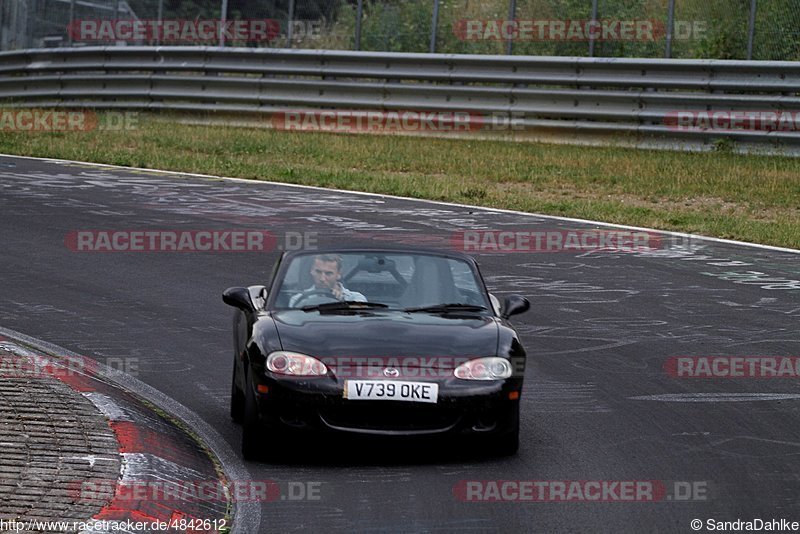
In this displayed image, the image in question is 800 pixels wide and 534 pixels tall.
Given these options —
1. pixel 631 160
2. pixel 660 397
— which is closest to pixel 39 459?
pixel 660 397

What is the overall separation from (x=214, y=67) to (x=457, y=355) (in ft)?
64.5

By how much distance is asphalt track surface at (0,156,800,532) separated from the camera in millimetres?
6895

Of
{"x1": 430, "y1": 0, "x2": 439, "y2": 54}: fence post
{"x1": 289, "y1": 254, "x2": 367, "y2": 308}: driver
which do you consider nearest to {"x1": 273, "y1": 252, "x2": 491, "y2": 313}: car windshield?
{"x1": 289, "y1": 254, "x2": 367, "y2": 308}: driver

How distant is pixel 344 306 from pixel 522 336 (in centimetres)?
321

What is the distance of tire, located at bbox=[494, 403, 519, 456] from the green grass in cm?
951

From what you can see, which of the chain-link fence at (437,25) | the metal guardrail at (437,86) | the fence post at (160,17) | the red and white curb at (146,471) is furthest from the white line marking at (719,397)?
the fence post at (160,17)

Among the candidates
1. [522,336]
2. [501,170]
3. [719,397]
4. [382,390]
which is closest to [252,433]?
[382,390]

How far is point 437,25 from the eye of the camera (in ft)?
83.9

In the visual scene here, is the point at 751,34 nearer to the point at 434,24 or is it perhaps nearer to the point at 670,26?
the point at 670,26

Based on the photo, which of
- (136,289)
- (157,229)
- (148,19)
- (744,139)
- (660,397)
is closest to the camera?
(660,397)

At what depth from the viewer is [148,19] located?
28031 millimetres

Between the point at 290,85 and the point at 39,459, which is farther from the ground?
the point at 290,85

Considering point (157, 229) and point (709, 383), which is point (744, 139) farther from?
point (709, 383)

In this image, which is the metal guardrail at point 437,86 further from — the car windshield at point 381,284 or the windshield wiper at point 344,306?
the windshield wiper at point 344,306
